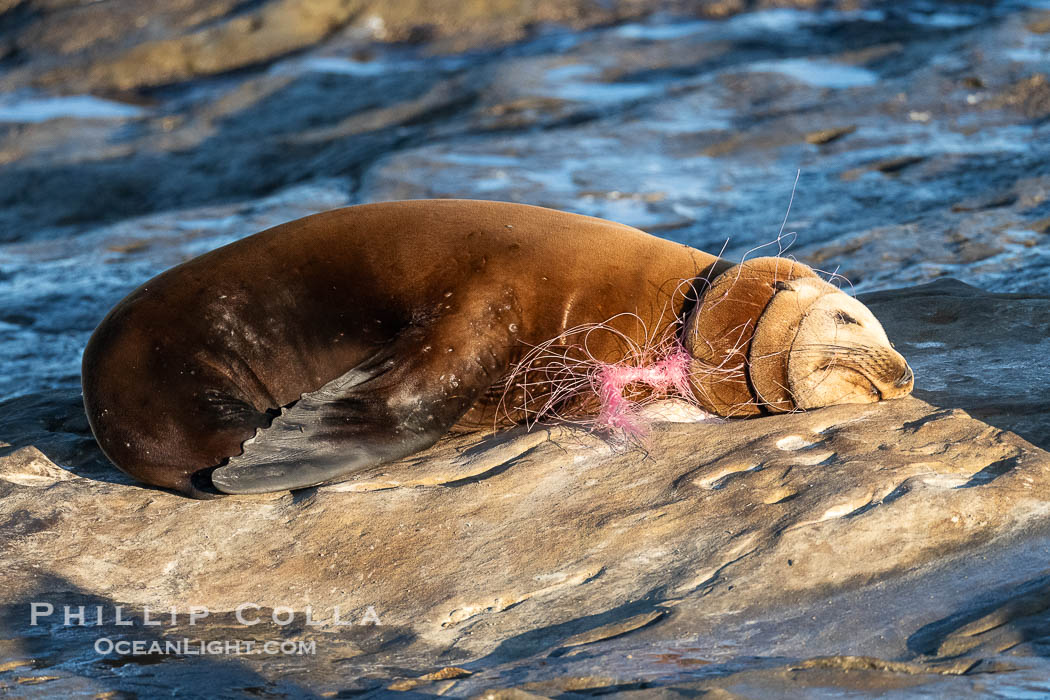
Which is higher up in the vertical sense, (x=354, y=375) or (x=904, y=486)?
(x=354, y=375)

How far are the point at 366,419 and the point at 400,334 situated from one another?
1.17 ft

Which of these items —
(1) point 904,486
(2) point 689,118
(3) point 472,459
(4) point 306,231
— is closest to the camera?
(1) point 904,486

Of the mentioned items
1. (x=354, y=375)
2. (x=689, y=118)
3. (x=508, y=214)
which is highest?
(x=508, y=214)

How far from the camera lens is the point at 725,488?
12.1ft

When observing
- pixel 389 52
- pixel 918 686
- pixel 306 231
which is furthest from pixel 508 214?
pixel 389 52

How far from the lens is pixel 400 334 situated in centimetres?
427

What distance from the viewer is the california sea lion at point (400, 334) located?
163 inches

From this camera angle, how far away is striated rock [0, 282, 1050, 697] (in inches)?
115

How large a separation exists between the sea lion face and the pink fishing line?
38 centimetres

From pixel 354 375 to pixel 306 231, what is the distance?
69cm

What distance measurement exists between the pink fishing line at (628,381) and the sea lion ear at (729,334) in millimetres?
43

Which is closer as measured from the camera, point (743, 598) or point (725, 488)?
point (743, 598)

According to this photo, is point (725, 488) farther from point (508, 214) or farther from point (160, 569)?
point (160, 569)

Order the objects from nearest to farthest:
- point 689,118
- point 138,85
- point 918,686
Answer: point 918,686 < point 689,118 < point 138,85
